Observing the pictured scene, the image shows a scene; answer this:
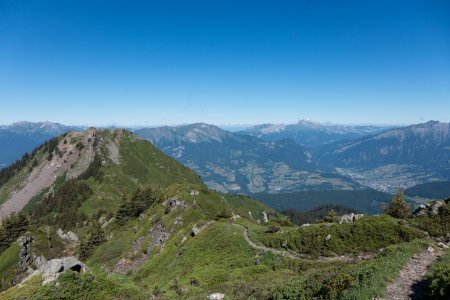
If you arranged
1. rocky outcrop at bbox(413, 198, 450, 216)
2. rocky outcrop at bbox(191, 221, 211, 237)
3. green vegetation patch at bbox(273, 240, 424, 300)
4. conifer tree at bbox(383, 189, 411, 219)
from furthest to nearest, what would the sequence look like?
conifer tree at bbox(383, 189, 411, 219) → rocky outcrop at bbox(191, 221, 211, 237) → rocky outcrop at bbox(413, 198, 450, 216) → green vegetation patch at bbox(273, 240, 424, 300)

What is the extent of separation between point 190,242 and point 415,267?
43.7 metres

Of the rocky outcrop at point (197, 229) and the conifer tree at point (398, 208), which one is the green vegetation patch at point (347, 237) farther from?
the conifer tree at point (398, 208)

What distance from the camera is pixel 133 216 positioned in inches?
4793

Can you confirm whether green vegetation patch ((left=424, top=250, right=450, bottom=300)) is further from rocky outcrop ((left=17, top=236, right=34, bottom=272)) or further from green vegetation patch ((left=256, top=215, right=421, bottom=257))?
rocky outcrop ((left=17, top=236, right=34, bottom=272))

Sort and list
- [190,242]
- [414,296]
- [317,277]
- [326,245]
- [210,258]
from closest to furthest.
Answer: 1. [414,296]
2. [317,277]
3. [326,245]
4. [210,258]
5. [190,242]

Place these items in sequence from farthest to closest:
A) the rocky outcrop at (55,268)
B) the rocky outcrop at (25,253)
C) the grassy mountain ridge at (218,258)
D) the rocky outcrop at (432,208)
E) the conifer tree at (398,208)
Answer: the rocky outcrop at (25,253), the conifer tree at (398,208), the rocky outcrop at (432,208), the rocky outcrop at (55,268), the grassy mountain ridge at (218,258)

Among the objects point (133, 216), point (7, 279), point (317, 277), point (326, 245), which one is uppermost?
point (317, 277)

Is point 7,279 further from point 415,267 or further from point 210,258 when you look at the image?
point 415,267

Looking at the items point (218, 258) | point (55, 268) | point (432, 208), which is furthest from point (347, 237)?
point (55, 268)

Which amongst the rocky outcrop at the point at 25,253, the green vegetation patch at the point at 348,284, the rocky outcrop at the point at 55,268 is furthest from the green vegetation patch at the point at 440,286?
the rocky outcrop at the point at 25,253

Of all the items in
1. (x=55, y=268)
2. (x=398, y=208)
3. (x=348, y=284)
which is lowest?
(x=398, y=208)

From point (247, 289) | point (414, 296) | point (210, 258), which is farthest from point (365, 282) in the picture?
point (210, 258)

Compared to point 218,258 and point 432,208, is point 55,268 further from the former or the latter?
point 432,208

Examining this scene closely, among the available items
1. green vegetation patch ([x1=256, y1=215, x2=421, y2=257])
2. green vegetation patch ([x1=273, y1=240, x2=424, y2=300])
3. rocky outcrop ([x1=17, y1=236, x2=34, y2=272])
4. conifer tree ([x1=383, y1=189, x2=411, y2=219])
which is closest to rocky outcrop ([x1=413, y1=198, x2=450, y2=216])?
green vegetation patch ([x1=256, y1=215, x2=421, y2=257])
